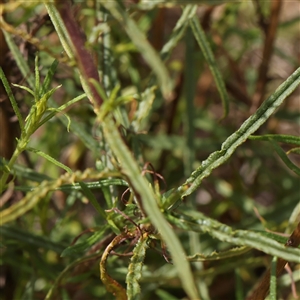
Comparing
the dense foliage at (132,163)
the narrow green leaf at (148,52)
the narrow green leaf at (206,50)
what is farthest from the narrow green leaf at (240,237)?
the narrow green leaf at (206,50)

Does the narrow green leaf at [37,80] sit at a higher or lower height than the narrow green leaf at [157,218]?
higher

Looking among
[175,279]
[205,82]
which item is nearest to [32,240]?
[175,279]

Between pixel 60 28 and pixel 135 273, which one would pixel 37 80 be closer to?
pixel 60 28

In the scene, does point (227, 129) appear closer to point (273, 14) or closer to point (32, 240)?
point (273, 14)

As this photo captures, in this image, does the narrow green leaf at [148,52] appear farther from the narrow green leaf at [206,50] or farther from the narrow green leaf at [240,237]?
the narrow green leaf at [206,50]

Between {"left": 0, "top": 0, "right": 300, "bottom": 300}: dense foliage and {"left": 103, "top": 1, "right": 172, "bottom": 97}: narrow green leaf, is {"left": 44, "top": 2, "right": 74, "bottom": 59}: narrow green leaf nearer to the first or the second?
{"left": 0, "top": 0, "right": 300, "bottom": 300}: dense foliage

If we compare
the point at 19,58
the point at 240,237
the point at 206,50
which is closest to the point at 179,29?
the point at 206,50
